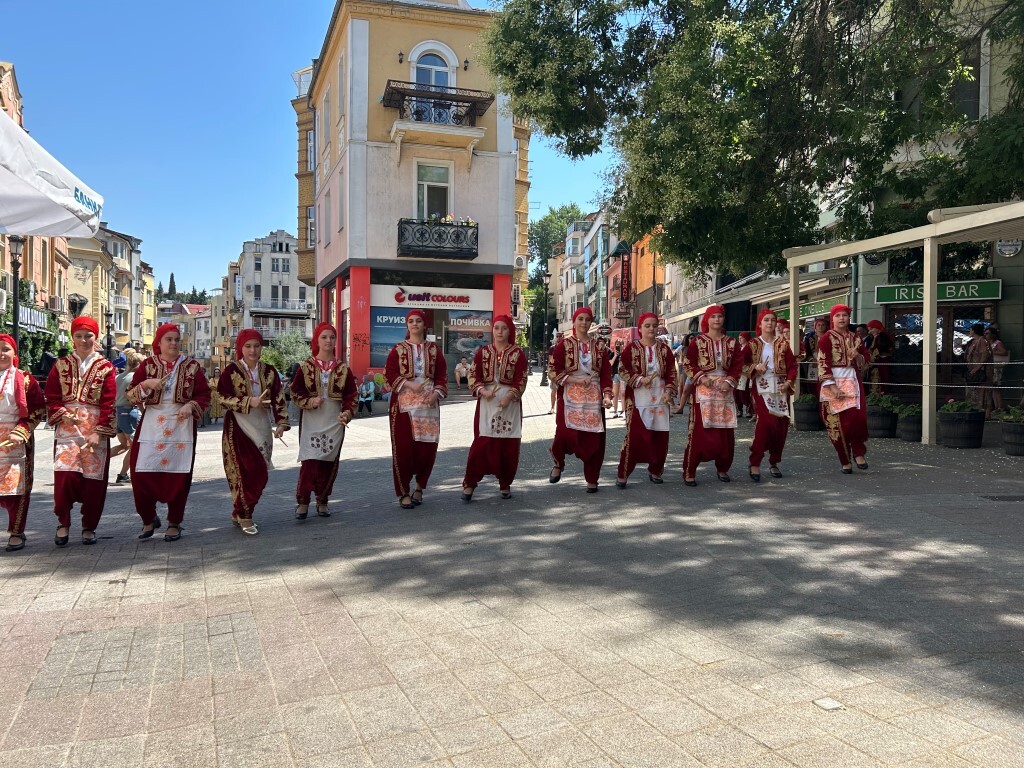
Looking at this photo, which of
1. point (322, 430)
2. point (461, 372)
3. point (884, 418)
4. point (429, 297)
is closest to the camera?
point (322, 430)

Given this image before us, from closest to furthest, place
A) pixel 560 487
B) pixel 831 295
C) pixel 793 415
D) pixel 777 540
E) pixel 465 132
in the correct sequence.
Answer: pixel 777 540, pixel 560 487, pixel 793 415, pixel 831 295, pixel 465 132

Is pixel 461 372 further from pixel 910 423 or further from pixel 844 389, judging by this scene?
pixel 844 389

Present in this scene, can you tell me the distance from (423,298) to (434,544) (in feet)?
69.2

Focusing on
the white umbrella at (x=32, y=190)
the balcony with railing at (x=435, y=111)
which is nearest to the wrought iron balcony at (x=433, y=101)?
the balcony with railing at (x=435, y=111)

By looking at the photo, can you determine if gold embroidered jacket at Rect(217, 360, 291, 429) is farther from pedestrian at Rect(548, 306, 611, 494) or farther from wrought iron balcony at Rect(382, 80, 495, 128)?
wrought iron balcony at Rect(382, 80, 495, 128)

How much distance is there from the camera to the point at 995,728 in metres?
3.23


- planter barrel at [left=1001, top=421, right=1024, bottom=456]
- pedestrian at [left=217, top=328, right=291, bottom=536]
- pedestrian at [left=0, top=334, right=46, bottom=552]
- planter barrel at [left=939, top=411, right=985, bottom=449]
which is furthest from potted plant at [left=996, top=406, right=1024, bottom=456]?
pedestrian at [left=0, top=334, right=46, bottom=552]

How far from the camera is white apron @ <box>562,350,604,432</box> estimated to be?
30.1 feet

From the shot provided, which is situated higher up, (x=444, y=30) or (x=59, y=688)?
(x=444, y=30)

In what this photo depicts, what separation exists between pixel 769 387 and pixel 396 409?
409 centimetres

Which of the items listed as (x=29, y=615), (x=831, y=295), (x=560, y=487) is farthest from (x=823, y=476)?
(x=831, y=295)

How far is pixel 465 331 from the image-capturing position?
91.8 feet

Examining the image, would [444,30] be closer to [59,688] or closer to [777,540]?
[777,540]

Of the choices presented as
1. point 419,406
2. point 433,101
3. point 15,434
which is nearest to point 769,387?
point 419,406
